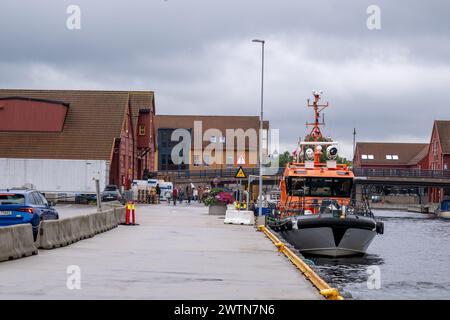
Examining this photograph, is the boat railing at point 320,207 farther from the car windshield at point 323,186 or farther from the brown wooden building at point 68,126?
the brown wooden building at point 68,126

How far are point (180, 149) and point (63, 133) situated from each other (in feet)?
213

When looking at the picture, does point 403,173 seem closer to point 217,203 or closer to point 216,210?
point 217,203

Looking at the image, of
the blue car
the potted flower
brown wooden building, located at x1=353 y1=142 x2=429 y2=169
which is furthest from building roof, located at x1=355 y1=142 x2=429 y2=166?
the blue car

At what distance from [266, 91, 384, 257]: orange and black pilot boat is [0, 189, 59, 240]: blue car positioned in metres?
10.1

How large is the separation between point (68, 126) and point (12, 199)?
167 feet

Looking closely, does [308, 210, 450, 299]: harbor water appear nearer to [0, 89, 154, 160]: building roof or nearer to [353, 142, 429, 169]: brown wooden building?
[0, 89, 154, 160]: building roof

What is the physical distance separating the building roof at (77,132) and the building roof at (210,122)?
61097 millimetres

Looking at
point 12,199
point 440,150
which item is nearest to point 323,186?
point 12,199

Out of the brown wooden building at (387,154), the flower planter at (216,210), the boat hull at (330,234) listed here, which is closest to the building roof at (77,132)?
the flower planter at (216,210)

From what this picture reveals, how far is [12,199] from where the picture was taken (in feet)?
78.7

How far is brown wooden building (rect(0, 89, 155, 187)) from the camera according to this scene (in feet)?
235

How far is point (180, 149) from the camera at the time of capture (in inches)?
5443
